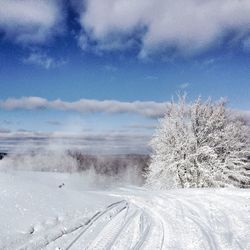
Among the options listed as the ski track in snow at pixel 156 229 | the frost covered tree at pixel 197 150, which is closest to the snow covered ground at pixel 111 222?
the ski track in snow at pixel 156 229

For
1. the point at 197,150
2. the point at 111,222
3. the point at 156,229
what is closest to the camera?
the point at 156,229

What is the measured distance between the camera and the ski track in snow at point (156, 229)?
403 inches

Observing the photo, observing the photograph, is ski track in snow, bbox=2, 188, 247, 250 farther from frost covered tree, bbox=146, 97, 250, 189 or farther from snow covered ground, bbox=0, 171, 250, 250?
frost covered tree, bbox=146, 97, 250, 189

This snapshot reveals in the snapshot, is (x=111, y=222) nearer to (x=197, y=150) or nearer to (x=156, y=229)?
(x=156, y=229)

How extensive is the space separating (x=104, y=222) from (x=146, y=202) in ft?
21.3

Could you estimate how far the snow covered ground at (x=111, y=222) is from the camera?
407 inches

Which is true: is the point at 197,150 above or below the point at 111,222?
above

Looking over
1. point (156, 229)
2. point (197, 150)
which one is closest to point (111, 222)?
point (156, 229)

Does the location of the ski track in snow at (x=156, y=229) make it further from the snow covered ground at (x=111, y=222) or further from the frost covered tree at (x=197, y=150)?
the frost covered tree at (x=197, y=150)

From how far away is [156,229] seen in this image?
40.5ft

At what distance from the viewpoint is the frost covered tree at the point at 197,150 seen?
34250 millimetres

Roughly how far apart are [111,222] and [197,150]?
21.9 meters

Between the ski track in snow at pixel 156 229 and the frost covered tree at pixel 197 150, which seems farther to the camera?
the frost covered tree at pixel 197 150

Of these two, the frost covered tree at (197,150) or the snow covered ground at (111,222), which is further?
the frost covered tree at (197,150)
